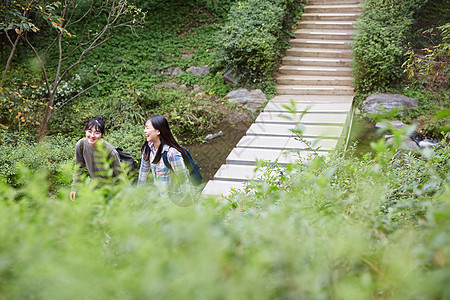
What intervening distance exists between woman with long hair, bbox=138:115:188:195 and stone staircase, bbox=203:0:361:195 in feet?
4.95

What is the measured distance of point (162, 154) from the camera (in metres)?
3.58

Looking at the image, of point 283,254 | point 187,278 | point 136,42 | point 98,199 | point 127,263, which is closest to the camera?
point 187,278

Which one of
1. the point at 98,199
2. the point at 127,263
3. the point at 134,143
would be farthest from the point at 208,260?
the point at 134,143

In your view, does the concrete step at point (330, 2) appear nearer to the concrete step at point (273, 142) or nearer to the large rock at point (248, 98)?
the large rock at point (248, 98)

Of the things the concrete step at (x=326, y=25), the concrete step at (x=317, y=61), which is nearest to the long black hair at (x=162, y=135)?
the concrete step at (x=317, y=61)

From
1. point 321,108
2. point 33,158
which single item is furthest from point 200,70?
point 33,158

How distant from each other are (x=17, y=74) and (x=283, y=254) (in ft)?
32.2

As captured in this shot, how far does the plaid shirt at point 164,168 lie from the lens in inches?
140

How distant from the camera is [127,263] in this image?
1277 millimetres

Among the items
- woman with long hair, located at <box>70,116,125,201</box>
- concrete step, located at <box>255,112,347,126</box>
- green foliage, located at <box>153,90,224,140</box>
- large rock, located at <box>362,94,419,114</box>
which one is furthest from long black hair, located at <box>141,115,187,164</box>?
large rock, located at <box>362,94,419,114</box>

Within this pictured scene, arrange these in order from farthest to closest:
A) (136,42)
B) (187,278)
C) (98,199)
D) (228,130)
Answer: (136,42) → (228,130) → (98,199) → (187,278)

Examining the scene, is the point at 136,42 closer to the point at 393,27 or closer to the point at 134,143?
the point at 134,143

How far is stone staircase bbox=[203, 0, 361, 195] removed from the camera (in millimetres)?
5812

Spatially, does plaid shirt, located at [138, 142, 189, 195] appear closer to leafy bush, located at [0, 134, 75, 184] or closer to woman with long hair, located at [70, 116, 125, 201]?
woman with long hair, located at [70, 116, 125, 201]
